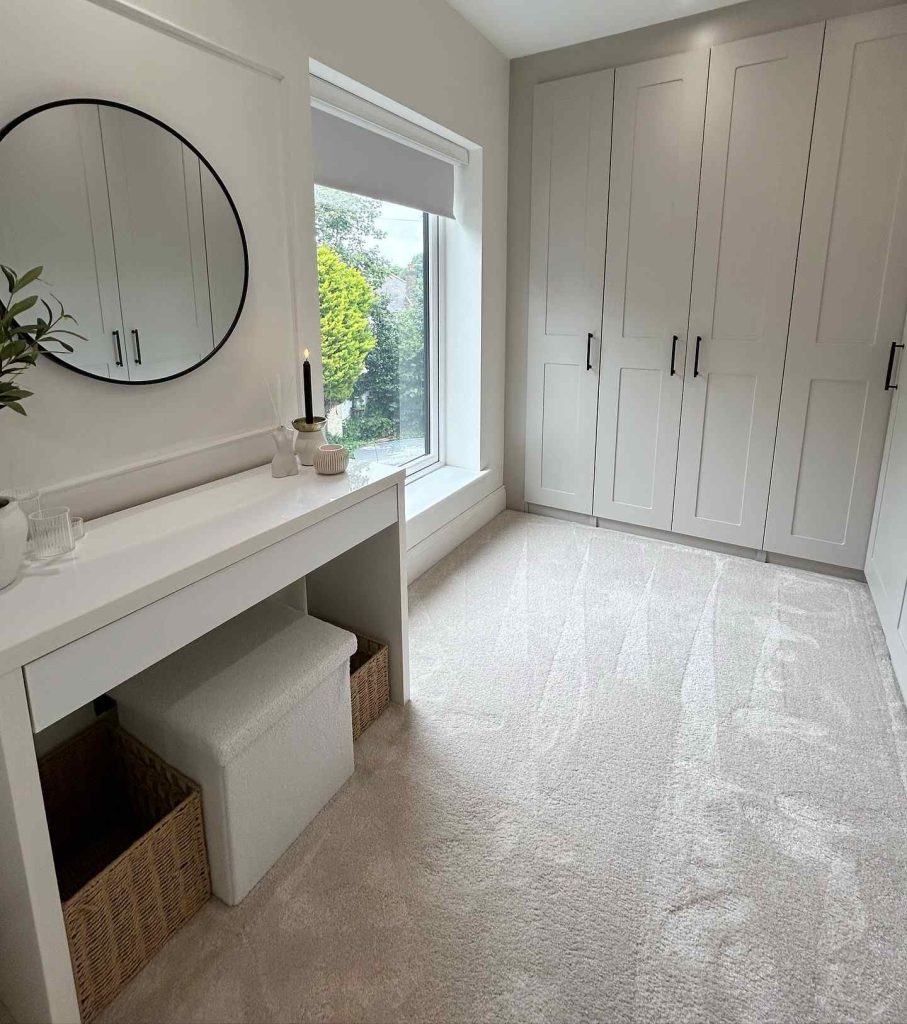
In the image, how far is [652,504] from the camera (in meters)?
3.36

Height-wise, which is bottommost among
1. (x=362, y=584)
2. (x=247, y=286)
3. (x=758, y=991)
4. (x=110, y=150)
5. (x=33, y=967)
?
(x=758, y=991)

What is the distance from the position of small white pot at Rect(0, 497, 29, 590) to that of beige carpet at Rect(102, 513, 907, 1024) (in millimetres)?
817

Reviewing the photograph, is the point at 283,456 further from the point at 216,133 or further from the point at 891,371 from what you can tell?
the point at 891,371

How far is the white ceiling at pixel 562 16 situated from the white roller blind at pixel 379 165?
0.52 m

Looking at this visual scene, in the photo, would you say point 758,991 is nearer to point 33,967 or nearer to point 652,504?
point 33,967

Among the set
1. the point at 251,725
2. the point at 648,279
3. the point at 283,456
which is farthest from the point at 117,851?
the point at 648,279

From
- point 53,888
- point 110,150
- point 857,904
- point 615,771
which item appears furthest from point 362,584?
point 857,904

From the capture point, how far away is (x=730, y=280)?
2.89 metres

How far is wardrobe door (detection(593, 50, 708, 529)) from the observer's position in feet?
9.45

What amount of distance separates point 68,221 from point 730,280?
8.33 feet

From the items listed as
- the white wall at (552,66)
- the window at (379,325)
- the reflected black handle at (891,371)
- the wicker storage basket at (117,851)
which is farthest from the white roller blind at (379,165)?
the reflected black handle at (891,371)

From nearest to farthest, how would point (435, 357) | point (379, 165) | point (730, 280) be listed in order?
point (379, 165)
point (730, 280)
point (435, 357)

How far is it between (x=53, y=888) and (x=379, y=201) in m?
2.59

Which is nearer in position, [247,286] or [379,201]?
[247,286]
